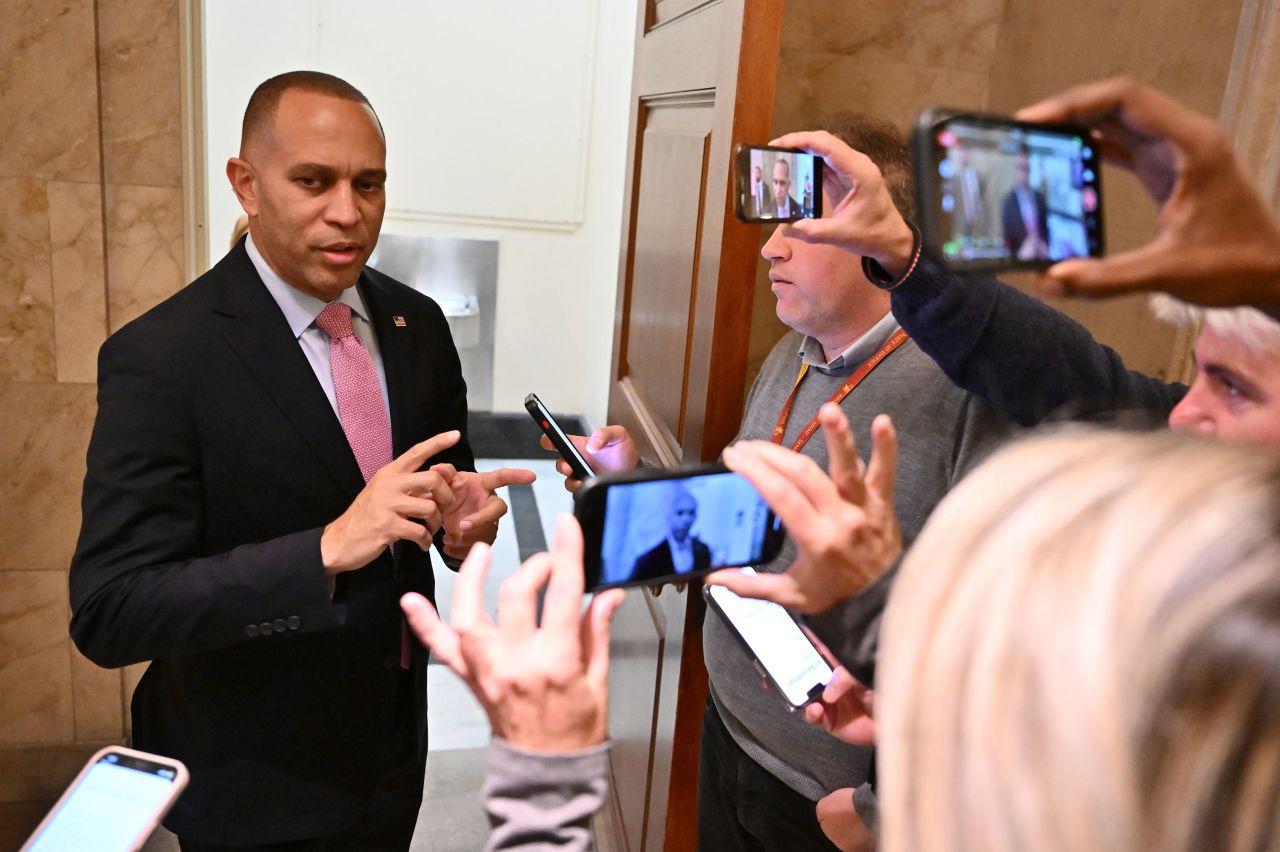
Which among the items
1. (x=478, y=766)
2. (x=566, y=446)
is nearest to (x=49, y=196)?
(x=566, y=446)

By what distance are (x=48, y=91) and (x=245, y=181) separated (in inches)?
39.7

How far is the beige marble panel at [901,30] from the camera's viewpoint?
2061mm

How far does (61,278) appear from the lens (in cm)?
232

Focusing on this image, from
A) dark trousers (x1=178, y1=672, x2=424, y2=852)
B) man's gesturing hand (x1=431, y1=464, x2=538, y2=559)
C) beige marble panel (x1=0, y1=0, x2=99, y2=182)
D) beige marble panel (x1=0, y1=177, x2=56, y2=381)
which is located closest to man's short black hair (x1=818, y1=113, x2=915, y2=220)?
man's gesturing hand (x1=431, y1=464, x2=538, y2=559)

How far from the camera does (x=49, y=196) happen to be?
227 centimetres

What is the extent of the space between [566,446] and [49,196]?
1.63 m

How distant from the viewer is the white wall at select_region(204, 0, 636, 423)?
174 inches

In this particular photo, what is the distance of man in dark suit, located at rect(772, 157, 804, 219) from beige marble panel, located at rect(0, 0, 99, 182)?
188 cm

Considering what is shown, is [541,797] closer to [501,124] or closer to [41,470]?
[41,470]

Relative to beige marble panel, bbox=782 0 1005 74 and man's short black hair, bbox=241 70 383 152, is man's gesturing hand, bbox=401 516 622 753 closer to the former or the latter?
man's short black hair, bbox=241 70 383 152

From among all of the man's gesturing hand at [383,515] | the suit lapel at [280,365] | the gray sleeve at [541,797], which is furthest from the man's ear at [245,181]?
the gray sleeve at [541,797]

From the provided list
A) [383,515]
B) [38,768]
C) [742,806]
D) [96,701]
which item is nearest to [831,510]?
[383,515]

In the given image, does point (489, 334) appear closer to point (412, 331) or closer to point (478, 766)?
point (478, 766)

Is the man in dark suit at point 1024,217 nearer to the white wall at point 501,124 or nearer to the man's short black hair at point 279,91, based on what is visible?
the man's short black hair at point 279,91
